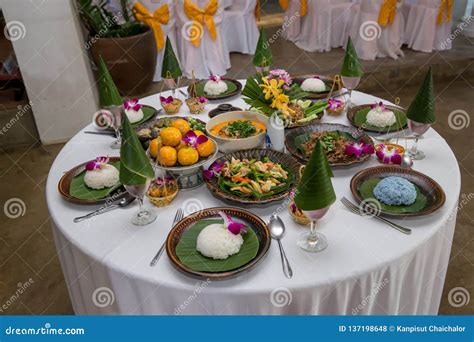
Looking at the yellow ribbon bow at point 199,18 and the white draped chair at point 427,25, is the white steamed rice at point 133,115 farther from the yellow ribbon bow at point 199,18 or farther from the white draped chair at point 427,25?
the white draped chair at point 427,25

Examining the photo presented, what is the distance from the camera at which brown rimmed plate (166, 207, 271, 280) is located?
1.22 meters

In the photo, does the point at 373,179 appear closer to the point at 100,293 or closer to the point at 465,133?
the point at 100,293

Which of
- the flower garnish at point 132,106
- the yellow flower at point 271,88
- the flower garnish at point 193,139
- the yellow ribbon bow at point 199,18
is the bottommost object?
the yellow ribbon bow at point 199,18

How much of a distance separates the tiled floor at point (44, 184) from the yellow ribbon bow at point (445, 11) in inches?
14.3

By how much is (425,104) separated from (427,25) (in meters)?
3.44

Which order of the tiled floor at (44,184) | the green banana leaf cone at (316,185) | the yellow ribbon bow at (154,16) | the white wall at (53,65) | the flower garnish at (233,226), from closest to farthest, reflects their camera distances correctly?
the green banana leaf cone at (316,185) → the flower garnish at (233,226) → the tiled floor at (44,184) → the white wall at (53,65) → the yellow ribbon bow at (154,16)

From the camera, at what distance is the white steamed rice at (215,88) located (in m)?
2.28

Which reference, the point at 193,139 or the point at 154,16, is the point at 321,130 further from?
the point at 154,16

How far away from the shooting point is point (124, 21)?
4199 millimetres

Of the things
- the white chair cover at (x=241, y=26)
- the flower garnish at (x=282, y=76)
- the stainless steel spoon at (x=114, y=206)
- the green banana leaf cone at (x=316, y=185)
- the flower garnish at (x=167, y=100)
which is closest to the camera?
the green banana leaf cone at (x=316, y=185)

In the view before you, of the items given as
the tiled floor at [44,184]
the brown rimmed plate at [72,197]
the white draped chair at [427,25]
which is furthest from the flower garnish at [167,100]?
the white draped chair at [427,25]

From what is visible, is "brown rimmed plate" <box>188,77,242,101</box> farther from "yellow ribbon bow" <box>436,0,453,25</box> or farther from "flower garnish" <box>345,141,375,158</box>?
"yellow ribbon bow" <box>436,0,453,25</box>

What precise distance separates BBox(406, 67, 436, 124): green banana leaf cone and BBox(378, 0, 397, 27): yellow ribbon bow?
120 inches

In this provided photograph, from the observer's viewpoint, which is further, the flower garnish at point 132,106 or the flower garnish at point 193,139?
the flower garnish at point 132,106
